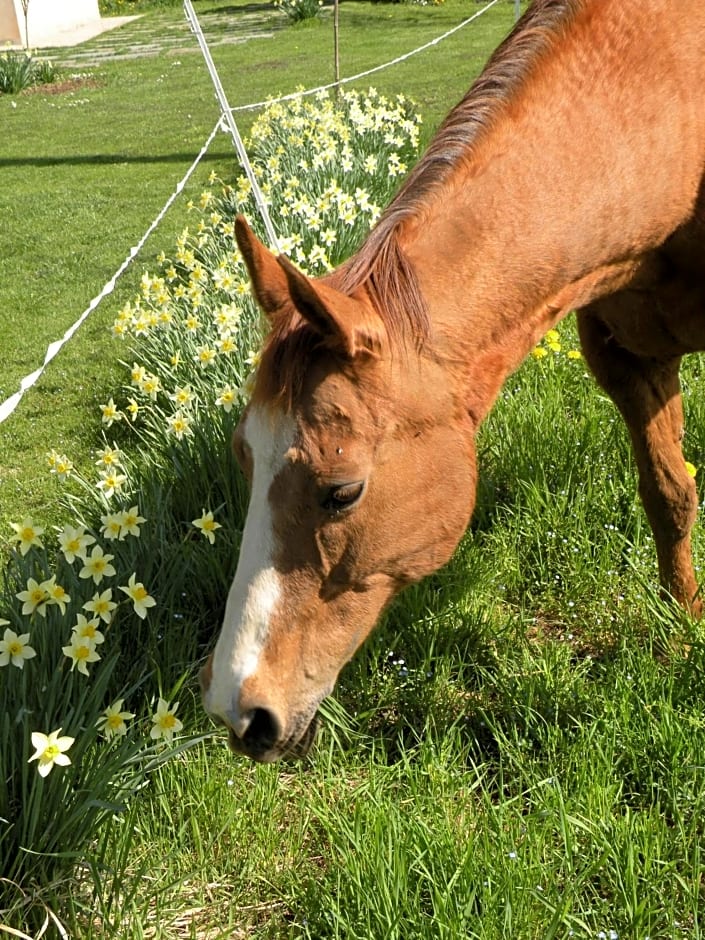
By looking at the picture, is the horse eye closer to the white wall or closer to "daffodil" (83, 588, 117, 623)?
"daffodil" (83, 588, 117, 623)

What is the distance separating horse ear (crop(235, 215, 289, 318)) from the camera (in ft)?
5.74

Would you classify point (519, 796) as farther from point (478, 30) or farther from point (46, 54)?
point (46, 54)

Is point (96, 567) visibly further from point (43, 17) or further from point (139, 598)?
point (43, 17)

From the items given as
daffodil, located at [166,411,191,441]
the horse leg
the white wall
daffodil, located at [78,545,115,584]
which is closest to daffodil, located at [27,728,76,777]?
daffodil, located at [78,545,115,584]

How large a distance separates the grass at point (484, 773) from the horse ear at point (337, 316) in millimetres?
1118

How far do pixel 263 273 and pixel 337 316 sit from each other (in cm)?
24

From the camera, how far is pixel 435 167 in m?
2.04

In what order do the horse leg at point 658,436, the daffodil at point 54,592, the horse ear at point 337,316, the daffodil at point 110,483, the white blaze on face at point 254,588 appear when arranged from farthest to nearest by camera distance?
the daffodil at point 110,483, the horse leg at point 658,436, the daffodil at point 54,592, the white blaze on face at point 254,588, the horse ear at point 337,316

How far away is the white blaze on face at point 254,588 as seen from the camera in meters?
1.73

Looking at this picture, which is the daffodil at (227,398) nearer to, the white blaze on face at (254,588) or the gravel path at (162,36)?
the white blaze on face at (254,588)

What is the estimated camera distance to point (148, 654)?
2.60 metres

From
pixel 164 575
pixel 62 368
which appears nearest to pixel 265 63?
pixel 62 368

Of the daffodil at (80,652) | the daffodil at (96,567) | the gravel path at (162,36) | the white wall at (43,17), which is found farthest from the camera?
the white wall at (43,17)

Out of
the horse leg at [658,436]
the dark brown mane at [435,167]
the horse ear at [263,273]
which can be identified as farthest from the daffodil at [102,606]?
the horse leg at [658,436]
